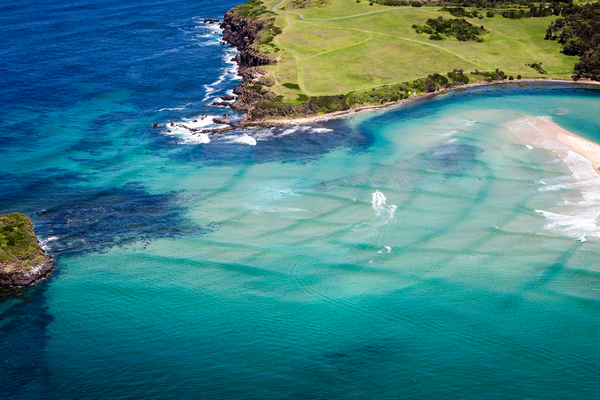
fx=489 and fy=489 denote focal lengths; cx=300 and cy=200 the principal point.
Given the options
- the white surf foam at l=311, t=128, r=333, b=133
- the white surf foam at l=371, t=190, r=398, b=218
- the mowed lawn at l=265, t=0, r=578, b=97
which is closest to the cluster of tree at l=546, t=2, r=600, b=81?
the mowed lawn at l=265, t=0, r=578, b=97

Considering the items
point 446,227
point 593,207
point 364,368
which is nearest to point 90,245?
point 364,368

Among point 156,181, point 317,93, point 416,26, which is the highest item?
point 416,26

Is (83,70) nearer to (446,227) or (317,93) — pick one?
(317,93)

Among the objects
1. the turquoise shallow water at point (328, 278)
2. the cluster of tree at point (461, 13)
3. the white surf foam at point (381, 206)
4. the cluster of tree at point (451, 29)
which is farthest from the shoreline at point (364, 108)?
the cluster of tree at point (461, 13)

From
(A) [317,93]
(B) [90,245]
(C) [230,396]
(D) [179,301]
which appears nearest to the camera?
(C) [230,396]

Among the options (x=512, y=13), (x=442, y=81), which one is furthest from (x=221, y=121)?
(x=512, y=13)

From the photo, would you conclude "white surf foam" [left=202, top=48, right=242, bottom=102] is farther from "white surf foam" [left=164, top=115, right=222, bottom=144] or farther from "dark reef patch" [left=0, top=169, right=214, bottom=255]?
"dark reef patch" [left=0, top=169, right=214, bottom=255]

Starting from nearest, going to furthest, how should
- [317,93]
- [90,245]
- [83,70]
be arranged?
[90,245] < [317,93] < [83,70]
